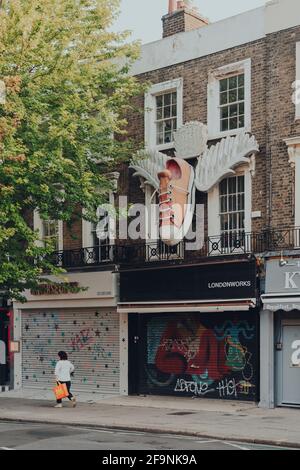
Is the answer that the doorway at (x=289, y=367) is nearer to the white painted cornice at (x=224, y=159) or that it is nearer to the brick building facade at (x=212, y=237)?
the brick building facade at (x=212, y=237)

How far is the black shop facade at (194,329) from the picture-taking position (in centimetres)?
2180

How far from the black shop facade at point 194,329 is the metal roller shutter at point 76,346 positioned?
0.88m

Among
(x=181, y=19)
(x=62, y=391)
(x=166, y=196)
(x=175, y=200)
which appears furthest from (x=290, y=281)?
(x=181, y=19)

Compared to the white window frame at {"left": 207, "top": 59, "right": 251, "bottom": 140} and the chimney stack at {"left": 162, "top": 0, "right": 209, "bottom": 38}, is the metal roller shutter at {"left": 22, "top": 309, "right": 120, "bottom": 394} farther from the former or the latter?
the chimney stack at {"left": 162, "top": 0, "right": 209, "bottom": 38}

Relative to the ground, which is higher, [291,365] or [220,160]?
[220,160]

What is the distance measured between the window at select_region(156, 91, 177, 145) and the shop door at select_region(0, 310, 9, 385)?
30.3 feet

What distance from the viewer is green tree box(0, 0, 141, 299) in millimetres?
20859

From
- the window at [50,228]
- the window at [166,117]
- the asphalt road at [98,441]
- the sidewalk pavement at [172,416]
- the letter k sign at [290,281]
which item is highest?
the window at [166,117]

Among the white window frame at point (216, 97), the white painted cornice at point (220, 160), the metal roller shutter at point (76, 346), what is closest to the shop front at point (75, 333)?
the metal roller shutter at point (76, 346)

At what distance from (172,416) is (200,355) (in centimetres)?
390

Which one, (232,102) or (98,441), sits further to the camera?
(232,102)

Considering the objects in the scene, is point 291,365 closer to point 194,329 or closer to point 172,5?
point 194,329

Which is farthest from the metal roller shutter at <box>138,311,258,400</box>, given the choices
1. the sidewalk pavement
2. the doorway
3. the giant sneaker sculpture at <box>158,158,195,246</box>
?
the giant sneaker sculpture at <box>158,158,195,246</box>

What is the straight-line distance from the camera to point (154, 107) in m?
25.2
